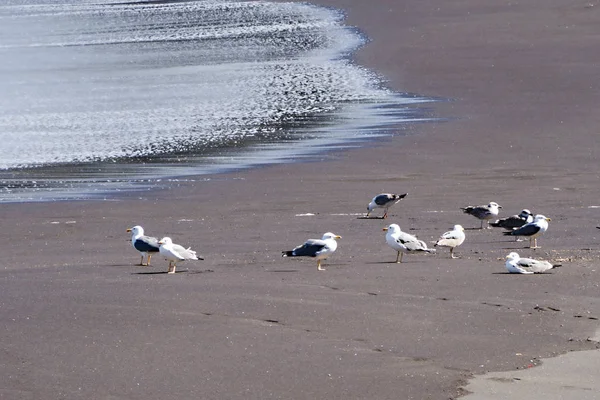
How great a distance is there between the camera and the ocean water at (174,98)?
19.7m

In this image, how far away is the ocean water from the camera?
1966 centimetres

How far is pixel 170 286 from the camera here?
35.0 feet

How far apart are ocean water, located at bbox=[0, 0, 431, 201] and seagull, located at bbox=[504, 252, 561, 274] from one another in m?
7.54

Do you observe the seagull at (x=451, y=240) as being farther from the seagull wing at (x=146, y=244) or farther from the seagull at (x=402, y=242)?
the seagull wing at (x=146, y=244)

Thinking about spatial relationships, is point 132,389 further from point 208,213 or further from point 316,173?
point 316,173

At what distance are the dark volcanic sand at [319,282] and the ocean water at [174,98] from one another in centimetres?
153

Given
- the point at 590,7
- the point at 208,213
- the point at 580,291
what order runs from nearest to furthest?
the point at 580,291
the point at 208,213
the point at 590,7

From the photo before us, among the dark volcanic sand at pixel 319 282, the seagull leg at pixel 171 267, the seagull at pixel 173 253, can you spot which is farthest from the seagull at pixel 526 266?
the seagull leg at pixel 171 267

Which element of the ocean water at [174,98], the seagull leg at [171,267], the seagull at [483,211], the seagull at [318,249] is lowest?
the ocean water at [174,98]

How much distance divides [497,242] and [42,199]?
648 cm

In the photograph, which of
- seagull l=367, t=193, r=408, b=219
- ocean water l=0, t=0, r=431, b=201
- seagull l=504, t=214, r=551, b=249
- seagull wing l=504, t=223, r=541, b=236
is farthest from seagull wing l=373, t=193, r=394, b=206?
ocean water l=0, t=0, r=431, b=201

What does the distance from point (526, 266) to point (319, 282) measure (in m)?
1.88

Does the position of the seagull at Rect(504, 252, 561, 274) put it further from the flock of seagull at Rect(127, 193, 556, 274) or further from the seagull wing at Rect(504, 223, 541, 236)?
the seagull wing at Rect(504, 223, 541, 236)

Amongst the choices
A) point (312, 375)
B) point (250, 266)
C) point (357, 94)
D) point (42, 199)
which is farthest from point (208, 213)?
point (357, 94)
